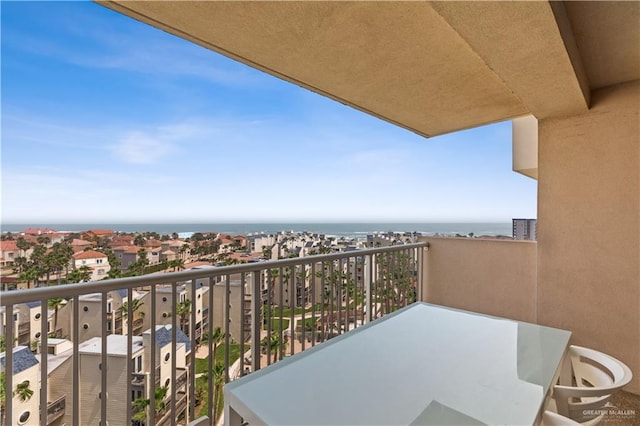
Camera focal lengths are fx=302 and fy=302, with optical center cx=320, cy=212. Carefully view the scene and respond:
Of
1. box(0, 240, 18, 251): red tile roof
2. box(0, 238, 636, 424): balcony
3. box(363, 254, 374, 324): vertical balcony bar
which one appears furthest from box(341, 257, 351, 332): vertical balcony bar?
box(0, 240, 18, 251): red tile roof

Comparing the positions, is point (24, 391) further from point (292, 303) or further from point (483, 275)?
point (483, 275)

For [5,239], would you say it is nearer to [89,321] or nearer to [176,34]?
[89,321]

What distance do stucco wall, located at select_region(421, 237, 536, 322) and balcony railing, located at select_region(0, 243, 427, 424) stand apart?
3.56 feet

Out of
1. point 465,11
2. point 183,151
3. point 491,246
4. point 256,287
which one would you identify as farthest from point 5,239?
point 183,151

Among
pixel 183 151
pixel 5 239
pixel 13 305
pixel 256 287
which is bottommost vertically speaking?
pixel 256 287

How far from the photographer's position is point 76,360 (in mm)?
1314

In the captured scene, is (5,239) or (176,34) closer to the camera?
(5,239)

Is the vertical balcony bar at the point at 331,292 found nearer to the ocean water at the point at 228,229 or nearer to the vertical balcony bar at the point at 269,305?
the vertical balcony bar at the point at 269,305

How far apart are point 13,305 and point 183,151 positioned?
10413mm

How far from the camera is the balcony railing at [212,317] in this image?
1339mm

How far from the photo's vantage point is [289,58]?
2209mm

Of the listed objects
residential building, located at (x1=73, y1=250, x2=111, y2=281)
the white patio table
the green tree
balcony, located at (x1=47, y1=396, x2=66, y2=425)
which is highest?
the green tree

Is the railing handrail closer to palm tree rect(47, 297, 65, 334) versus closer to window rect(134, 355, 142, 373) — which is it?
A: palm tree rect(47, 297, 65, 334)

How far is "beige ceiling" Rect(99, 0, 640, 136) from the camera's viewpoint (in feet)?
5.01
